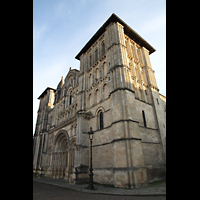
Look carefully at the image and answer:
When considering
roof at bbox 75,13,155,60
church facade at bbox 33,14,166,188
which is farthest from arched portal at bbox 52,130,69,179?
roof at bbox 75,13,155,60

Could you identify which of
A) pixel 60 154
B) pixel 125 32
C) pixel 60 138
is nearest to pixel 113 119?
pixel 60 138

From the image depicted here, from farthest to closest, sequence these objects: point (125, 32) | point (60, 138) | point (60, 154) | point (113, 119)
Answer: point (60, 138) → point (125, 32) → point (60, 154) → point (113, 119)

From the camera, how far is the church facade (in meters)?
11.4

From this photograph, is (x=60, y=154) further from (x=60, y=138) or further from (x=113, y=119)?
(x=113, y=119)

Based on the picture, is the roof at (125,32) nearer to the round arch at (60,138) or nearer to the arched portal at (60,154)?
the round arch at (60,138)

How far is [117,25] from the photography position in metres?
18.9

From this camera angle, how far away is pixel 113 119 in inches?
506

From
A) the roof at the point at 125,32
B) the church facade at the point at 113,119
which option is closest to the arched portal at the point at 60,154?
the church facade at the point at 113,119

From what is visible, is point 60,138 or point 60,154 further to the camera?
point 60,138
